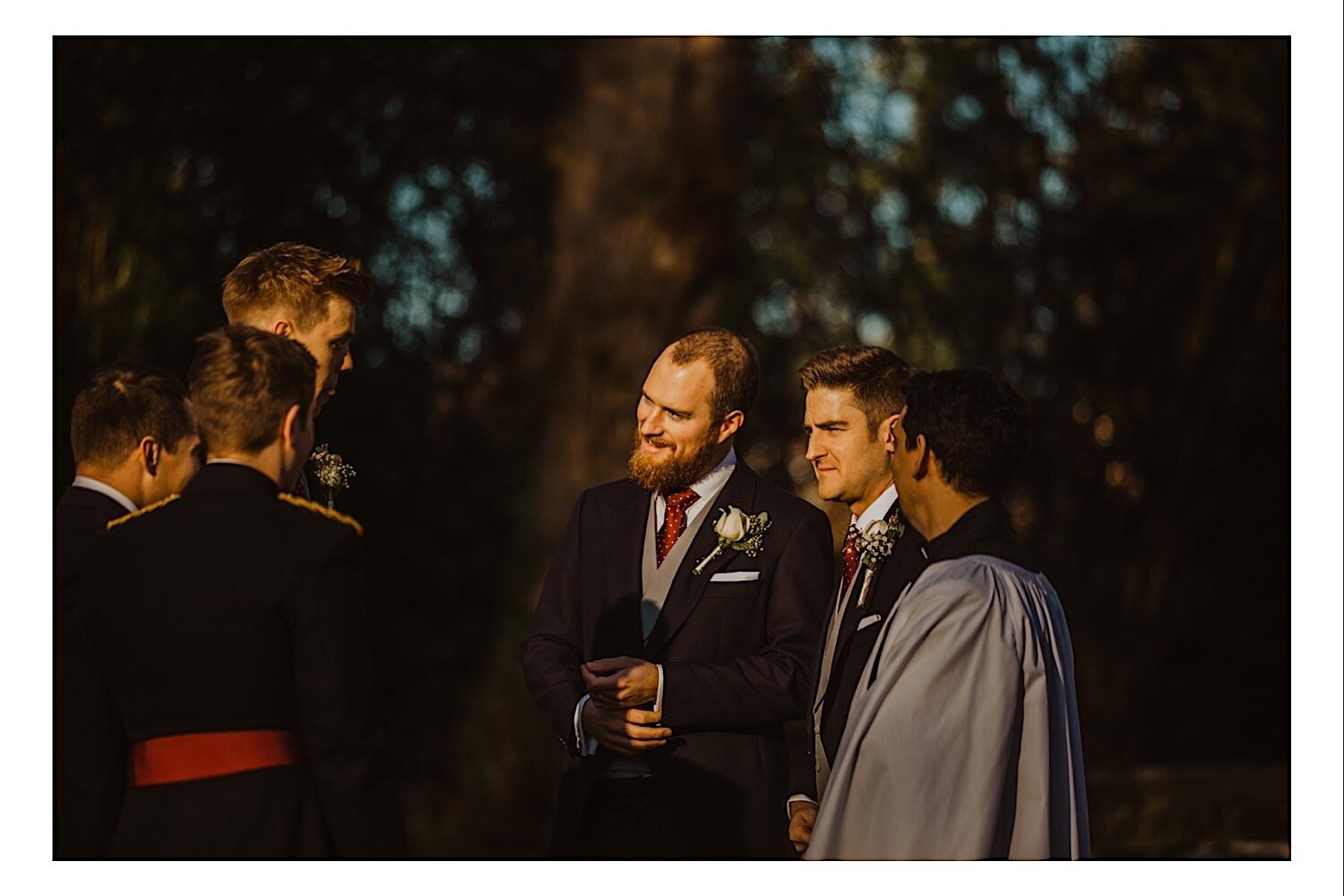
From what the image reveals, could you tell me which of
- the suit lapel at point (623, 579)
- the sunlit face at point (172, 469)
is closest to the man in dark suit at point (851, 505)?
the suit lapel at point (623, 579)

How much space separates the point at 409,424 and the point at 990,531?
24.4ft

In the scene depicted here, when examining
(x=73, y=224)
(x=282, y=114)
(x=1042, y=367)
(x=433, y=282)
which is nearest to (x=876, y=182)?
(x=1042, y=367)

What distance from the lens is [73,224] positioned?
31.3 ft

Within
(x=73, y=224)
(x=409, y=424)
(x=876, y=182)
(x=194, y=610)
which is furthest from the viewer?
(x=876, y=182)

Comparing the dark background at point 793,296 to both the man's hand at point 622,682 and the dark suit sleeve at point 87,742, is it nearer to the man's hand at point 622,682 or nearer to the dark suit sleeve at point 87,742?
the man's hand at point 622,682

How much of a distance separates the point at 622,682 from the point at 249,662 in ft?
4.25

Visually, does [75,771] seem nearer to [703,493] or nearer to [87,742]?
[87,742]

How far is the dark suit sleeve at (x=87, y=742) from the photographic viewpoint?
15.5 ft

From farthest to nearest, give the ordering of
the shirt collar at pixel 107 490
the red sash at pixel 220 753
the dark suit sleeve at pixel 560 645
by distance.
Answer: the dark suit sleeve at pixel 560 645 → the shirt collar at pixel 107 490 → the red sash at pixel 220 753

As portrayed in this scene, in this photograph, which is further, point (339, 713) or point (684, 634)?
point (684, 634)

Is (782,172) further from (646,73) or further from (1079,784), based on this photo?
(1079,784)

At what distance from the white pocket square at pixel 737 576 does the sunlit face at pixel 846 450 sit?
0.34 meters

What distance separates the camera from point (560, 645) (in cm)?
561

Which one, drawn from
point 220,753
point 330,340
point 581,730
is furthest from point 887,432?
point 220,753
